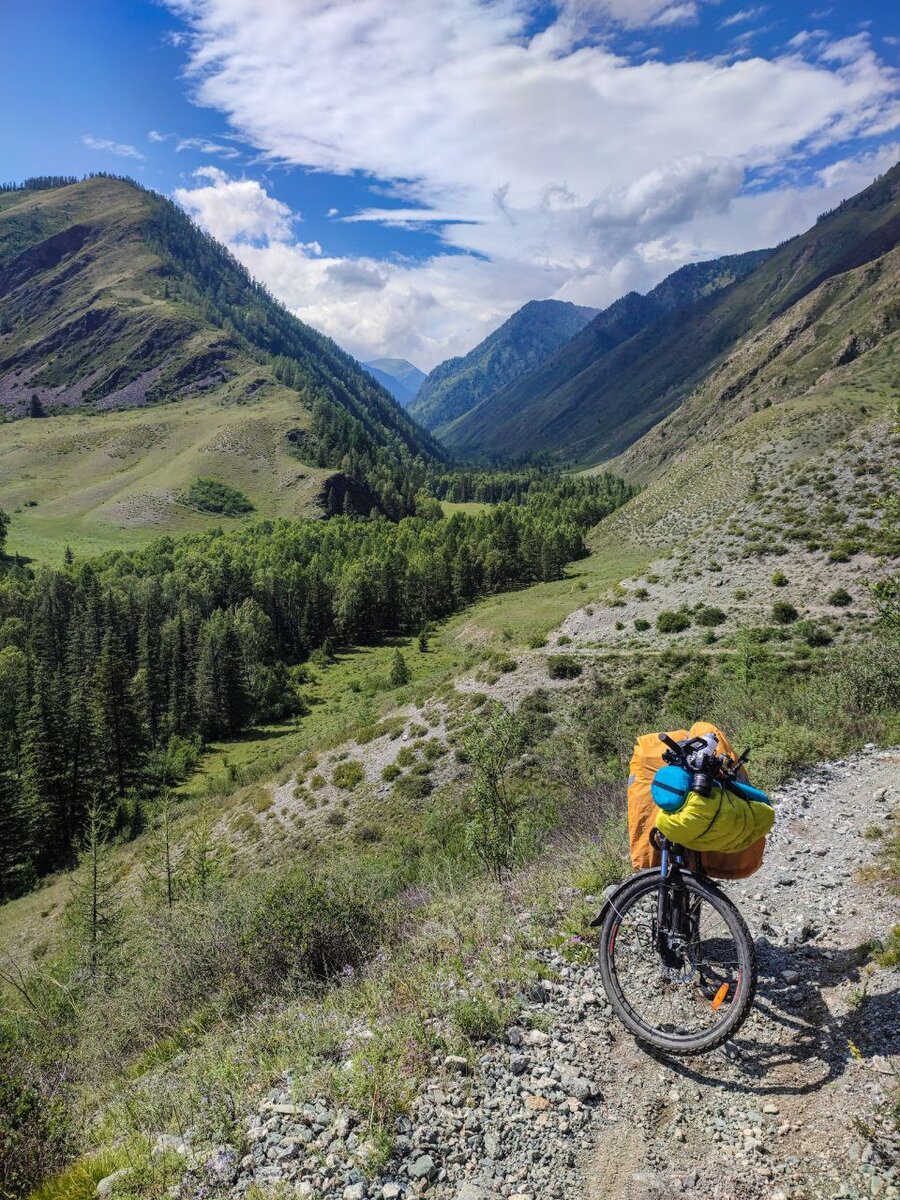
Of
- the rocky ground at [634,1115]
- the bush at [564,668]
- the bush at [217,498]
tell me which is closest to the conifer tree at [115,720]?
the bush at [564,668]

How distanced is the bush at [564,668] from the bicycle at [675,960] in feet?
103

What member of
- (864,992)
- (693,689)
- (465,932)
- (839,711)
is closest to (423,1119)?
(465,932)

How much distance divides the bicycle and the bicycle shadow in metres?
0.28

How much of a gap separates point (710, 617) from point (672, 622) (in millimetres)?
2628

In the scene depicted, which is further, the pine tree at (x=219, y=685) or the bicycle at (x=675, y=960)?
the pine tree at (x=219, y=685)

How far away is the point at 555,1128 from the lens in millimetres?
4871

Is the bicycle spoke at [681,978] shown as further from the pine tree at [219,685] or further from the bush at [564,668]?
the pine tree at [219,685]

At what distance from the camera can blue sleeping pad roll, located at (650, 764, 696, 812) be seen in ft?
18.3

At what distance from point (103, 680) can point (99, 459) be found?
157 meters

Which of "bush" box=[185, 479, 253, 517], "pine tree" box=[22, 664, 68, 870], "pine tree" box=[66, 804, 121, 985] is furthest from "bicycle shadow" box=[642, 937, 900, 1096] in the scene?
"bush" box=[185, 479, 253, 517]

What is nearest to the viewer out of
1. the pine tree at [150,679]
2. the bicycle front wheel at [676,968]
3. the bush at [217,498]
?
the bicycle front wheel at [676,968]

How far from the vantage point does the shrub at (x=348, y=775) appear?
35.8 m

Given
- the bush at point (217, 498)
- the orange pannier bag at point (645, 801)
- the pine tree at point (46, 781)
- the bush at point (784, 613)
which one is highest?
the bush at point (217, 498)

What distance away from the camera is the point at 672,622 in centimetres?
4184
